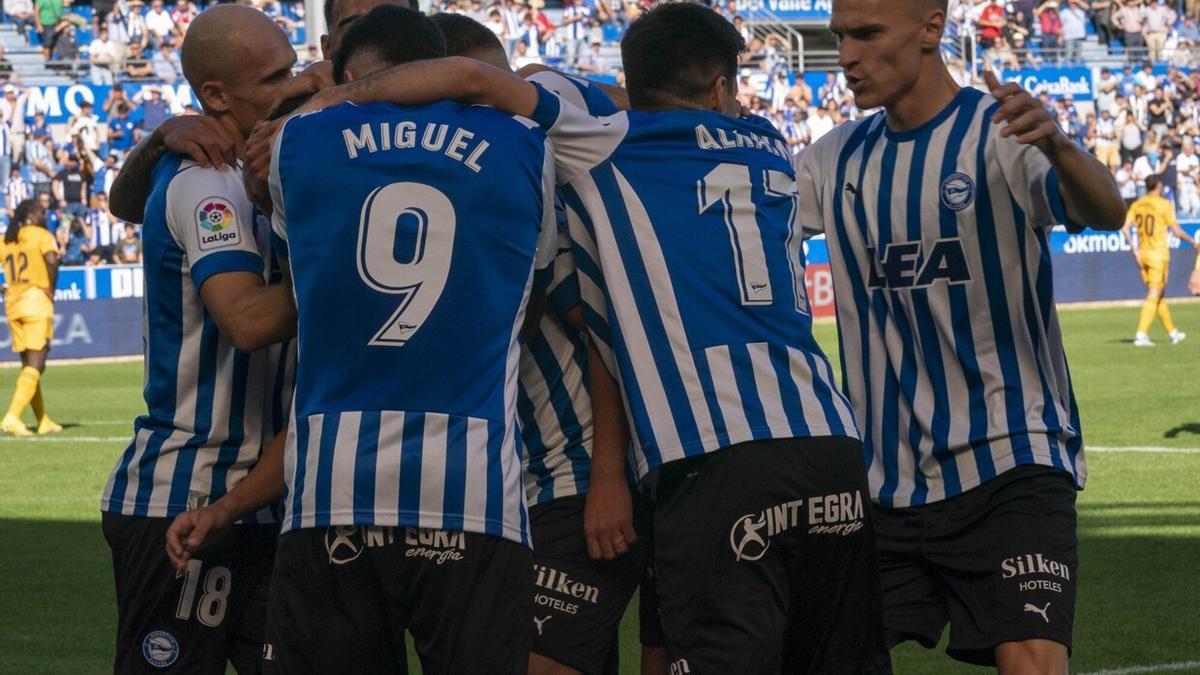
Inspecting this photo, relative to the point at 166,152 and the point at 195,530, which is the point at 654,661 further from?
the point at 166,152

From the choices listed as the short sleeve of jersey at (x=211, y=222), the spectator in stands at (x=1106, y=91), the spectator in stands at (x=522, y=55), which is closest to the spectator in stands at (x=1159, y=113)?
the spectator in stands at (x=1106, y=91)

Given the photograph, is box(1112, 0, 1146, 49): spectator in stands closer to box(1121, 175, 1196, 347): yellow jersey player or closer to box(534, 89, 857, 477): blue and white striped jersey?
box(1121, 175, 1196, 347): yellow jersey player

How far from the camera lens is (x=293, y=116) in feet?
11.1

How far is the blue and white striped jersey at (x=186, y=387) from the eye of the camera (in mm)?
3941

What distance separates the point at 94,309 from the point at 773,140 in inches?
921

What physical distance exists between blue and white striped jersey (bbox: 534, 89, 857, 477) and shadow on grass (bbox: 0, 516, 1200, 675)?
3.03 meters

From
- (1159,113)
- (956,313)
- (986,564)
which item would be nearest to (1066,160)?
(956,313)

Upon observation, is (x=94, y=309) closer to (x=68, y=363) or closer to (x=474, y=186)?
(x=68, y=363)

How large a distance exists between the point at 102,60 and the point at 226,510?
28694 millimetres

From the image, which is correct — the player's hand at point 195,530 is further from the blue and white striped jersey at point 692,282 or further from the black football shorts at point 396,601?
the blue and white striped jersey at point 692,282

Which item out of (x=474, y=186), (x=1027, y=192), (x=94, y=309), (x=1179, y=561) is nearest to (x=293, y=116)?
(x=474, y=186)

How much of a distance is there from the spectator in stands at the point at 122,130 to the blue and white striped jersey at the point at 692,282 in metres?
26.9

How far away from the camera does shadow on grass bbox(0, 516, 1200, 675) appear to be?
6.72 meters

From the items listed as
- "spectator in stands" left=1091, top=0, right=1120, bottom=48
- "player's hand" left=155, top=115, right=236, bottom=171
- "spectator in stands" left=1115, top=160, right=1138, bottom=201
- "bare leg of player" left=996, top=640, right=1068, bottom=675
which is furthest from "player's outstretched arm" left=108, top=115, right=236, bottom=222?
"spectator in stands" left=1091, top=0, right=1120, bottom=48
